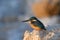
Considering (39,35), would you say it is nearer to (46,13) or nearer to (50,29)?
(50,29)

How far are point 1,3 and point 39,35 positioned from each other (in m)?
4.45

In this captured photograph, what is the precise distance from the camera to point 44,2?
5.82 metres

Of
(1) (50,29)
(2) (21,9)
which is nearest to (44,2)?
(2) (21,9)

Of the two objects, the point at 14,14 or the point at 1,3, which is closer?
the point at 14,14

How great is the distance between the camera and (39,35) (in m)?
2.06

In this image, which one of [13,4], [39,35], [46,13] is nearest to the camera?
[39,35]

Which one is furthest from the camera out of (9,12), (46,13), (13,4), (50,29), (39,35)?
(13,4)

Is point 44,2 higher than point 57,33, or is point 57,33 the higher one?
point 57,33

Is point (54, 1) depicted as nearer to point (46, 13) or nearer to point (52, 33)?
point (46, 13)

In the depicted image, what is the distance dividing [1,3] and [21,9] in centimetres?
53

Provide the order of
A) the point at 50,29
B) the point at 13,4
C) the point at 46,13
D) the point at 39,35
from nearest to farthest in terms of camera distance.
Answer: the point at 39,35, the point at 50,29, the point at 46,13, the point at 13,4

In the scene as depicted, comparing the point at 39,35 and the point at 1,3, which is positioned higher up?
the point at 39,35

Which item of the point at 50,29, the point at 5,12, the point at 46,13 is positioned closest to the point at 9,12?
the point at 5,12

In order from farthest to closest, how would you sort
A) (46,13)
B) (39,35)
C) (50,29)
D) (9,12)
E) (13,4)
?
(13,4), (9,12), (46,13), (50,29), (39,35)
